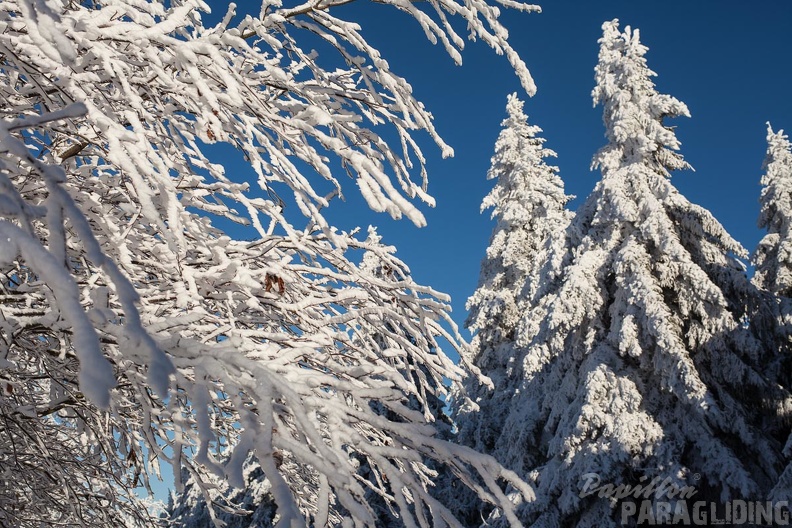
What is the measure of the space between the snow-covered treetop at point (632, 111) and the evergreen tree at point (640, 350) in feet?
0.11

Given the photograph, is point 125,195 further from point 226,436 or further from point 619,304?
point 619,304

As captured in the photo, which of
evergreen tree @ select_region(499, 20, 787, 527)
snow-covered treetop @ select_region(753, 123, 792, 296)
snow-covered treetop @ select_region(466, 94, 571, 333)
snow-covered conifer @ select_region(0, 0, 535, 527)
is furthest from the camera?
snow-covered treetop @ select_region(466, 94, 571, 333)

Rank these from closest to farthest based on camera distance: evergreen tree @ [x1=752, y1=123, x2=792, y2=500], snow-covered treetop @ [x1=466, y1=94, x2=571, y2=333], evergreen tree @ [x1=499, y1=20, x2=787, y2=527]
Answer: evergreen tree @ [x1=499, y1=20, x2=787, y2=527]
evergreen tree @ [x1=752, y1=123, x2=792, y2=500]
snow-covered treetop @ [x1=466, y1=94, x2=571, y2=333]

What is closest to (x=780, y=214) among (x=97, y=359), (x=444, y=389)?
(x=444, y=389)

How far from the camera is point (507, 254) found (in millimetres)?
17734

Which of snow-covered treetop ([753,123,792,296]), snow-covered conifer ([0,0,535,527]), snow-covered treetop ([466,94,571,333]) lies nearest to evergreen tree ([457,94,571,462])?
snow-covered treetop ([466,94,571,333])

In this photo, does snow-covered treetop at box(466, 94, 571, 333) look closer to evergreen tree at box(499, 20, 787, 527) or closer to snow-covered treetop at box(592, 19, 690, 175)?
evergreen tree at box(499, 20, 787, 527)

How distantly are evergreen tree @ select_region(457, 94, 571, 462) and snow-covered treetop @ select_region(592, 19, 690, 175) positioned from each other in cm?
381

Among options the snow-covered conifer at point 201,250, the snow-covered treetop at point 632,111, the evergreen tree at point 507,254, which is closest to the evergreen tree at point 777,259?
the snow-covered treetop at point 632,111

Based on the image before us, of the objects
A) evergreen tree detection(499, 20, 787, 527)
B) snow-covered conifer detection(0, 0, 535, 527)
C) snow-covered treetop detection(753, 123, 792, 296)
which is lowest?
snow-covered conifer detection(0, 0, 535, 527)

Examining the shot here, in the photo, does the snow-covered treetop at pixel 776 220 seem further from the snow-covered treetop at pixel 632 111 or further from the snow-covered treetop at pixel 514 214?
the snow-covered treetop at pixel 514 214

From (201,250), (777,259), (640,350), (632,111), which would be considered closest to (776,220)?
(777,259)

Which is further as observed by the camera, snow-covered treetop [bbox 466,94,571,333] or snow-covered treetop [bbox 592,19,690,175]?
snow-covered treetop [bbox 466,94,571,333]

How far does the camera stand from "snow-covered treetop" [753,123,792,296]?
13.0 meters
